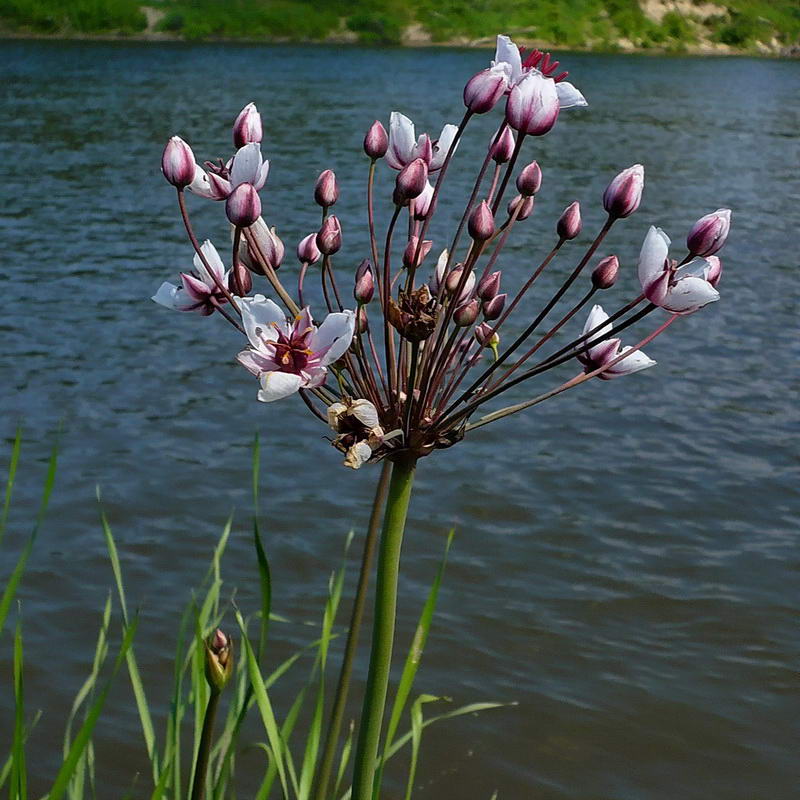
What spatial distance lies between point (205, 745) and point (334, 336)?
2.53 feet

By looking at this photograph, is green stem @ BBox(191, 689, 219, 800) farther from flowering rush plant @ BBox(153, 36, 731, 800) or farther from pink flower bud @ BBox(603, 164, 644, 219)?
pink flower bud @ BBox(603, 164, 644, 219)

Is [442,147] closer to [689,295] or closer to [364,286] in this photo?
[364,286]

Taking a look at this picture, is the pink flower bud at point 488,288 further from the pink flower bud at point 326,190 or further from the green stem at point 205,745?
the green stem at point 205,745

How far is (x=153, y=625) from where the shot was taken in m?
7.70

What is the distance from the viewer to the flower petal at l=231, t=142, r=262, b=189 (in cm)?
245

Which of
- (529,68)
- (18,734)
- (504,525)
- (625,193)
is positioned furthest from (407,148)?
(504,525)

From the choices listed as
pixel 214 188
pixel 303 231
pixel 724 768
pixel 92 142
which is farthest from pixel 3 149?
pixel 214 188

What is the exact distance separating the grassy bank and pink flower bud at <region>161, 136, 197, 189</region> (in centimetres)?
10191

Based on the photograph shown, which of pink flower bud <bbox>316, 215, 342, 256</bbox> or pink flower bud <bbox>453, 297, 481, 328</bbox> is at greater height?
pink flower bud <bbox>316, 215, 342, 256</bbox>

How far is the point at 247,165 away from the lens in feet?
8.04

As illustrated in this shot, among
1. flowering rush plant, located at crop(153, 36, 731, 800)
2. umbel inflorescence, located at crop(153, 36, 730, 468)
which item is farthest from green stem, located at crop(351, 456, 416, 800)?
umbel inflorescence, located at crop(153, 36, 730, 468)

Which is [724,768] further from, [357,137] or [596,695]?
[357,137]

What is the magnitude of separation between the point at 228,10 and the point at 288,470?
110433 mm

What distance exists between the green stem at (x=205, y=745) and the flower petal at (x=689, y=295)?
1.13 metres
